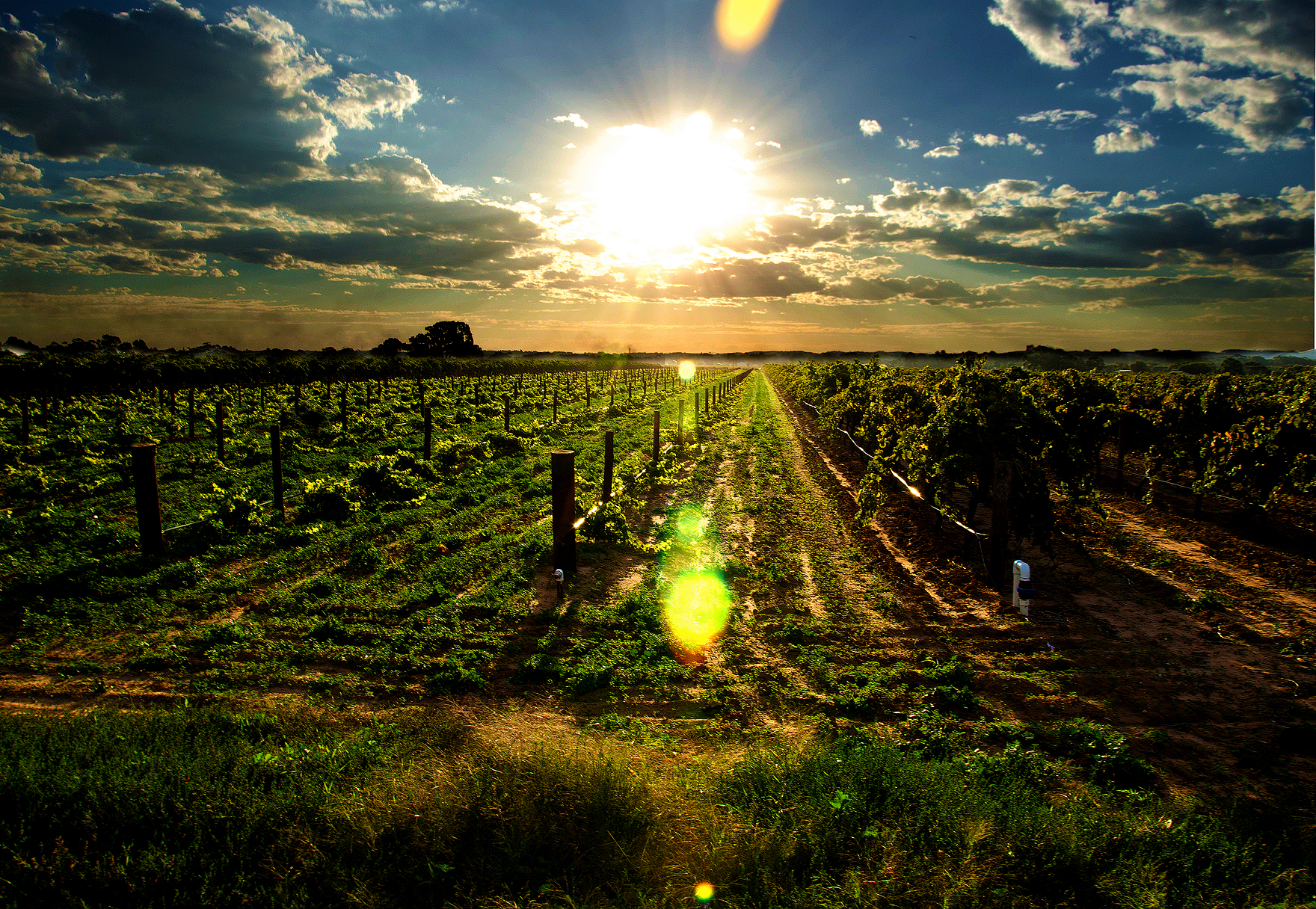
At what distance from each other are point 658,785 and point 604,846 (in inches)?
19.7

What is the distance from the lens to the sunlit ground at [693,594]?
637 cm

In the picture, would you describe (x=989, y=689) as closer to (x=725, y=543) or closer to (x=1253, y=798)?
→ (x=1253, y=798)

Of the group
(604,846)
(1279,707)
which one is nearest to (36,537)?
(604,846)

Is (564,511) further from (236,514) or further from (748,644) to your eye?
(236,514)

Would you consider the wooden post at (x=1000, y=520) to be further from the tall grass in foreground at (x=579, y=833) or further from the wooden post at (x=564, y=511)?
the wooden post at (x=564, y=511)

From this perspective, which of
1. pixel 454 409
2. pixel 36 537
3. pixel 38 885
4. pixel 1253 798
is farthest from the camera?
pixel 454 409

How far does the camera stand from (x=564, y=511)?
7809 millimetres

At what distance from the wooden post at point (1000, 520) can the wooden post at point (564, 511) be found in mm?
6039

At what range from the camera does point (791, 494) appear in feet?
46.4

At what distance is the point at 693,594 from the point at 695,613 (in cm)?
65

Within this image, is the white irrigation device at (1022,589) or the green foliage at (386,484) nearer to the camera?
the white irrigation device at (1022,589)

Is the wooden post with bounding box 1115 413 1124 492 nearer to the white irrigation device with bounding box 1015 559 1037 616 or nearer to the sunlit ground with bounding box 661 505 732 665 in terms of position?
the white irrigation device with bounding box 1015 559 1037 616

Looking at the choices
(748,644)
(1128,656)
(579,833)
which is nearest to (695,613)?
(748,644)

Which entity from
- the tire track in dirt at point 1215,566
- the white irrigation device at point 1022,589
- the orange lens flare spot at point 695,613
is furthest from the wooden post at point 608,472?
the tire track in dirt at point 1215,566
